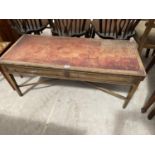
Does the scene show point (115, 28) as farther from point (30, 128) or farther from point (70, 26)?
→ point (30, 128)

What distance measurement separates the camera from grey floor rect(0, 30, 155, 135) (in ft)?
4.26

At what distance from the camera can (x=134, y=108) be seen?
1434 mm

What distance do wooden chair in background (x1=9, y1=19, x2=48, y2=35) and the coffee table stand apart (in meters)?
0.36

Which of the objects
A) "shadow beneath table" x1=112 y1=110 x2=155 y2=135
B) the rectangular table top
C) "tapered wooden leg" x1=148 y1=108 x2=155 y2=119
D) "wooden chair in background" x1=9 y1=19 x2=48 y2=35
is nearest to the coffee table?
the rectangular table top

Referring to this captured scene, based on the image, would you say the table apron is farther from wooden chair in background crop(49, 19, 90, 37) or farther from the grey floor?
wooden chair in background crop(49, 19, 90, 37)

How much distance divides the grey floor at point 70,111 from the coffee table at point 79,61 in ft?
0.67

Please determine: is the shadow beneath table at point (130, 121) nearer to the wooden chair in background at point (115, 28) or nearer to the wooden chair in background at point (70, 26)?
the wooden chair in background at point (115, 28)

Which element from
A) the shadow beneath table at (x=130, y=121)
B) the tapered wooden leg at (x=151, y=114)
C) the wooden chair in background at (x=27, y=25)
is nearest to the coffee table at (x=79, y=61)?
the shadow beneath table at (x=130, y=121)

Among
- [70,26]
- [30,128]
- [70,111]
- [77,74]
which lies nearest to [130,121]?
[70,111]

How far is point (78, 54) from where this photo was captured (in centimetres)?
121

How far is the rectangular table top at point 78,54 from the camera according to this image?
3.57ft
